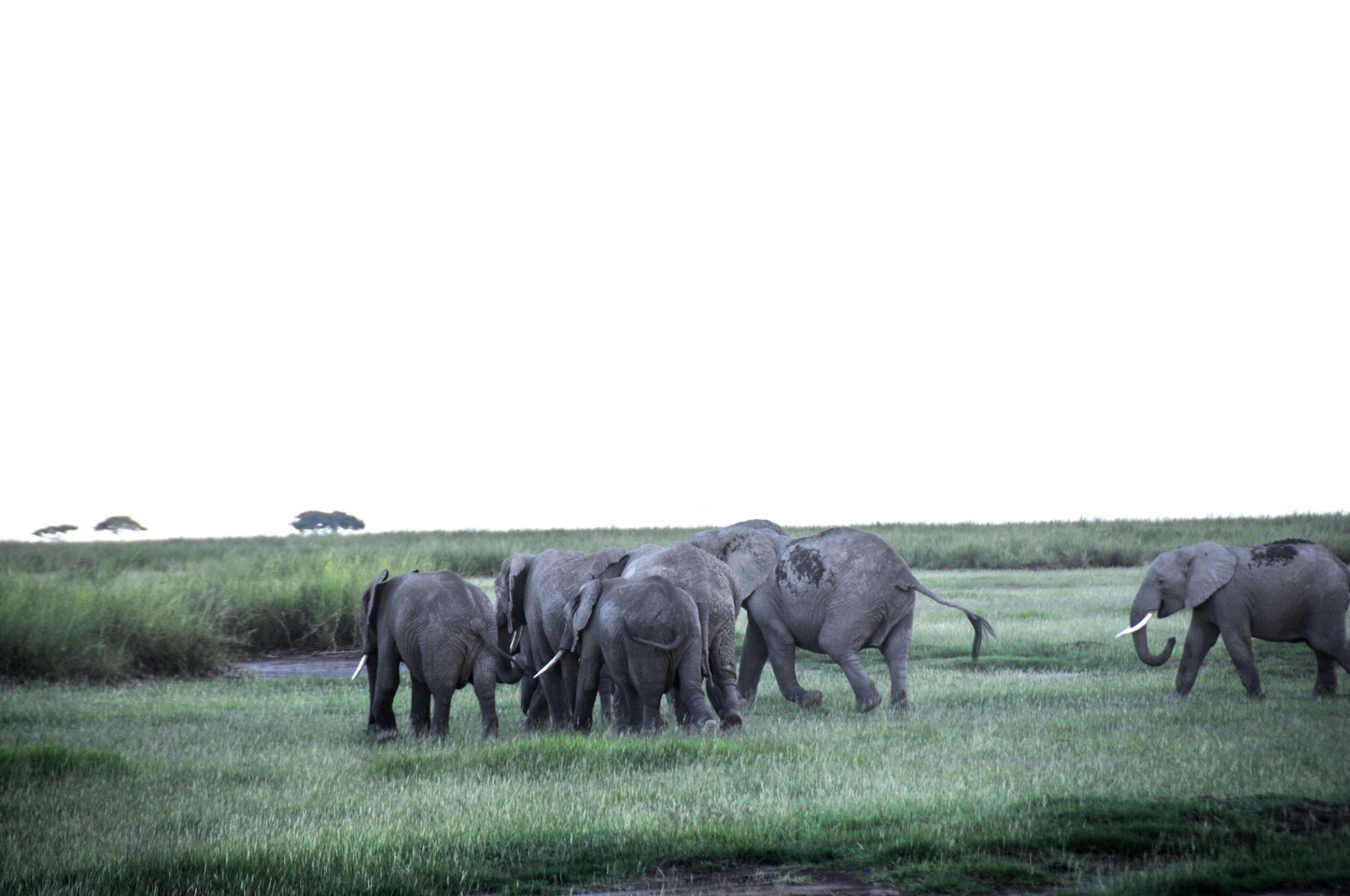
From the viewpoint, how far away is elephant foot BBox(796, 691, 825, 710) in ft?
39.3

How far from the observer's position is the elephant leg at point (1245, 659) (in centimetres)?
1155

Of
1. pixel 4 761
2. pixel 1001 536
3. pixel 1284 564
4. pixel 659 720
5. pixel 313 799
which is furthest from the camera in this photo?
pixel 1001 536

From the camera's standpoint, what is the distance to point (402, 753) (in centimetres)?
885

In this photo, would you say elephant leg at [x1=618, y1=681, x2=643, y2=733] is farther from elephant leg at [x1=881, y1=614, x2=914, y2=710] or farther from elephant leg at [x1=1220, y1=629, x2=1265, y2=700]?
elephant leg at [x1=1220, y1=629, x2=1265, y2=700]

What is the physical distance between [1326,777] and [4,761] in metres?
8.74

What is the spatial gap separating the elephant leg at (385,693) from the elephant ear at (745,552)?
352cm

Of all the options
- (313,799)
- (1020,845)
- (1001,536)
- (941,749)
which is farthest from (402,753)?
(1001,536)

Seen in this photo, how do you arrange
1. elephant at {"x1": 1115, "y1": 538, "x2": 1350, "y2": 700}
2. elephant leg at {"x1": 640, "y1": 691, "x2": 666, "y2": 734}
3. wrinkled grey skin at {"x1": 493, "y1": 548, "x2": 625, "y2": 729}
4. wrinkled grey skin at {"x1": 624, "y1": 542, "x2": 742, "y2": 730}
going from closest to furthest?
elephant leg at {"x1": 640, "y1": 691, "x2": 666, "y2": 734} → wrinkled grey skin at {"x1": 624, "y1": 542, "x2": 742, "y2": 730} → wrinkled grey skin at {"x1": 493, "y1": 548, "x2": 625, "y2": 729} → elephant at {"x1": 1115, "y1": 538, "x2": 1350, "y2": 700}

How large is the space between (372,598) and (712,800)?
485 centimetres

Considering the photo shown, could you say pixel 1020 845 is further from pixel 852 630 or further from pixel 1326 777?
pixel 852 630

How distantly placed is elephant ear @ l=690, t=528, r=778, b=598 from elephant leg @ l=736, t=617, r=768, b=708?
18.3 inches

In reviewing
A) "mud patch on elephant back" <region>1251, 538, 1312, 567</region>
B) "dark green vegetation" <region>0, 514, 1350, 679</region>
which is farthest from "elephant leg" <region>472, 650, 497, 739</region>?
"mud patch on elephant back" <region>1251, 538, 1312, 567</region>

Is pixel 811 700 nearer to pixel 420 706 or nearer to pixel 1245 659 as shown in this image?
pixel 420 706

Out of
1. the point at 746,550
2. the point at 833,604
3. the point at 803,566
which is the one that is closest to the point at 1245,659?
the point at 833,604
